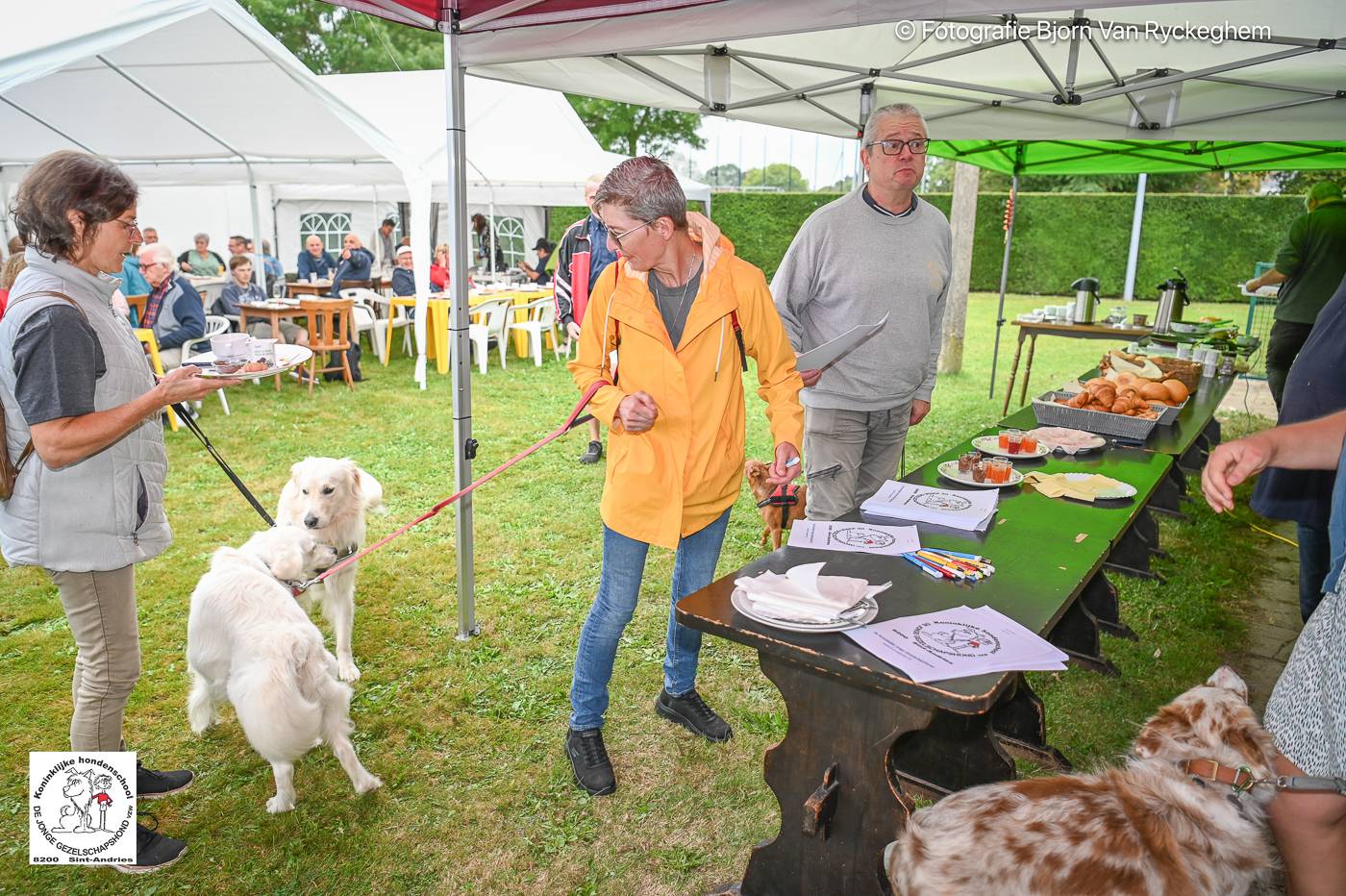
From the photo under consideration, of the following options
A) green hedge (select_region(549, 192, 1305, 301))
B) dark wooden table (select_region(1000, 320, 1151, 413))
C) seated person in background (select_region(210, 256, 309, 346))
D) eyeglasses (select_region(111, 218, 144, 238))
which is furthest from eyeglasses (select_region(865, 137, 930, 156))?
green hedge (select_region(549, 192, 1305, 301))

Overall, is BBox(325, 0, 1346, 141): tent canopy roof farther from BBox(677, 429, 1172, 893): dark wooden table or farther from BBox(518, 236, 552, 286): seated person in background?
BBox(518, 236, 552, 286): seated person in background

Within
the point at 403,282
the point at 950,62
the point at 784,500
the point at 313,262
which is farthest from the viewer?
the point at 313,262

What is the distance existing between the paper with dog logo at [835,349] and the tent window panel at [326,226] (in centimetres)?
1529

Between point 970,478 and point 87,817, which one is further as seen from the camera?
point 970,478

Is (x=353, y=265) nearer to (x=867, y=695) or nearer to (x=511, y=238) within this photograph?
(x=511, y=238)

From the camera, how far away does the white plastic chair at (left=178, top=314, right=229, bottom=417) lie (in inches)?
294

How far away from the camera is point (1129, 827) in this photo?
4.75 ft

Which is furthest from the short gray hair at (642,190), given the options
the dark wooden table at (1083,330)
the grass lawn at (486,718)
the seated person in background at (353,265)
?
the seated person in background at (353,265)

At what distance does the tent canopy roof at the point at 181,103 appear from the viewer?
6281 millimetres

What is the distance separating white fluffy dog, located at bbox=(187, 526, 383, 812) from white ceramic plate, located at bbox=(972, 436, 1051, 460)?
8.61 feet

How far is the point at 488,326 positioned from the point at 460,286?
24.2 feet

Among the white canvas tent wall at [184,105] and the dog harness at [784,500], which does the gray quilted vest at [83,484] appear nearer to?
the dog harness at [784,500]

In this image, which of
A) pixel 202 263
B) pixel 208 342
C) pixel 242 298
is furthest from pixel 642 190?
pixel 202 263

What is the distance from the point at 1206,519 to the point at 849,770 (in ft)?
16.3
